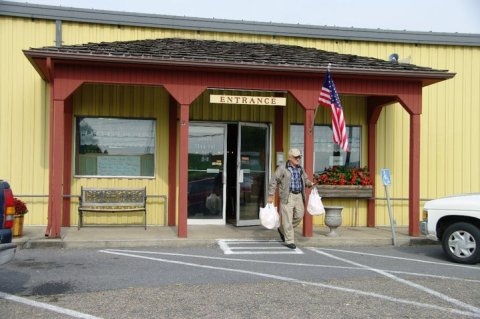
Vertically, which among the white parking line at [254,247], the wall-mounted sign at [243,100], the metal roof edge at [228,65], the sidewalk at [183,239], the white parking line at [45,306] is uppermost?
the metal roof edge at [228,65]

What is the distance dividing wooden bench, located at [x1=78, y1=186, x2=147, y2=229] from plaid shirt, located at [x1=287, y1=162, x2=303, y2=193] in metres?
3.37

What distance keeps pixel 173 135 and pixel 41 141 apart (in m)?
2.90

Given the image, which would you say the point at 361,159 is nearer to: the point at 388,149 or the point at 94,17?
the point at 388,149

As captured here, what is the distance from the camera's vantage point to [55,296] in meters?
5.69

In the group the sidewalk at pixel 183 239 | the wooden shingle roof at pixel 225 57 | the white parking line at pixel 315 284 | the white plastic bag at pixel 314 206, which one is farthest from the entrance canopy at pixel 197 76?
the white parking line at pixel 315 284

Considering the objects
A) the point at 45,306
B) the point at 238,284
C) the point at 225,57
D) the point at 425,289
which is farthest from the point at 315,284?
the point at 225,57

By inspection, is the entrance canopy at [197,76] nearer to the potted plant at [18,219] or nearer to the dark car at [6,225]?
the potted plant at [18,219]

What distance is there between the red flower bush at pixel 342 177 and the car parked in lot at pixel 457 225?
10.8 ft

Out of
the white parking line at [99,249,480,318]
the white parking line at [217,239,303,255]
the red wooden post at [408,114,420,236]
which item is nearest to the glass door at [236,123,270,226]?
the white parking line at [217,239,303,255]

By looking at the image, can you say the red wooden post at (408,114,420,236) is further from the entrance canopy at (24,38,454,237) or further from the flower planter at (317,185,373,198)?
the flower planter at (317,185,373,198)

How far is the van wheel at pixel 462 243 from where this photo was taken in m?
7.79

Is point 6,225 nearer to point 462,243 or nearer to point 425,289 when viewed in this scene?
point 425,289

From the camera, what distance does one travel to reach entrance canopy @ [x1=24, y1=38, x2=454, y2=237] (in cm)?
907

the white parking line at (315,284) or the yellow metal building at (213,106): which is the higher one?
the yellow metal building at (213,106)
